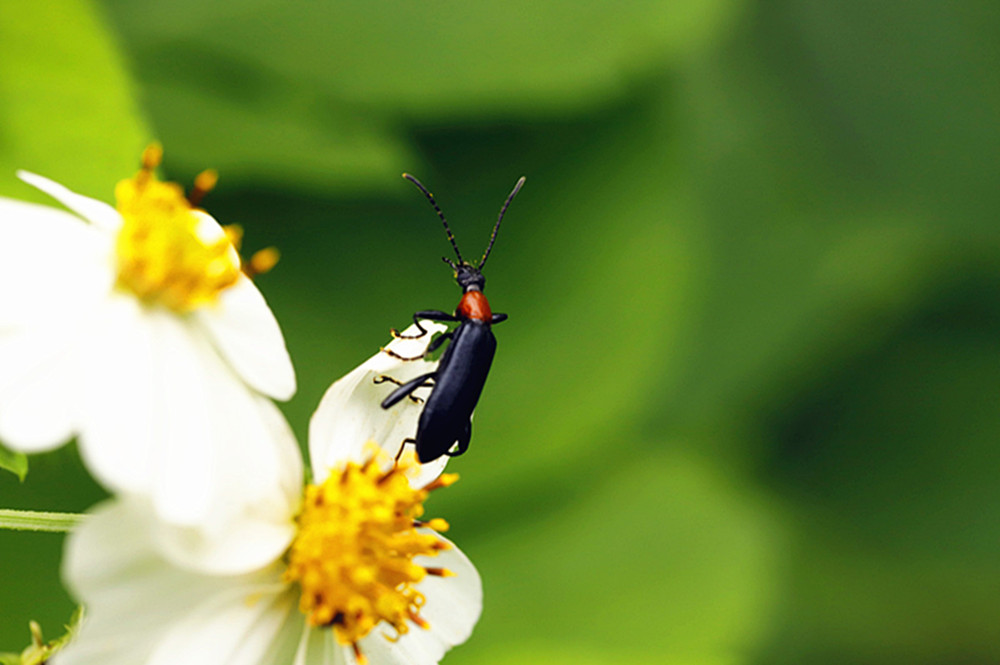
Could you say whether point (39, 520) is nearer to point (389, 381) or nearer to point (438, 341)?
point (389, 381)

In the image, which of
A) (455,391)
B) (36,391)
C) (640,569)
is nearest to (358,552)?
(455,391)

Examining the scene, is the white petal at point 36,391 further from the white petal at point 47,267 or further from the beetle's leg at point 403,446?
the beetle's leg at point 403,446

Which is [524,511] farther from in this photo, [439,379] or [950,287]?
[950,287]

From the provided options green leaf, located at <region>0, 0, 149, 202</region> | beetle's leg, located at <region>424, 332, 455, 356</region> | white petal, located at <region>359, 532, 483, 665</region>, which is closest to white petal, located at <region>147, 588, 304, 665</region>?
white petal, located at <region>359, 532, 483, 665</region>

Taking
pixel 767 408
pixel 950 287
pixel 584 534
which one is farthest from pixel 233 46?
pixel 950 287

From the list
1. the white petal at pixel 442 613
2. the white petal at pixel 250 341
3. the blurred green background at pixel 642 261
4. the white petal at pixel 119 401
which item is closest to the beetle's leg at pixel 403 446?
the white petal at pixel 442 613

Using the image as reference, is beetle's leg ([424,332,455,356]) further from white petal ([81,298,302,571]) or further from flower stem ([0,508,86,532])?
flower stem ([0,508,86,532])
